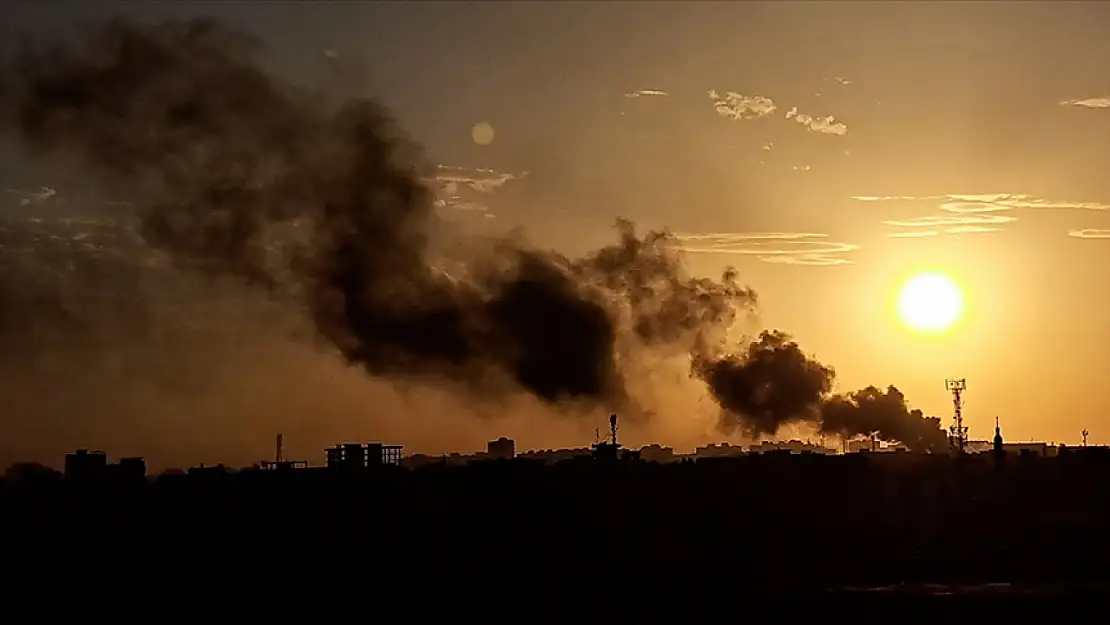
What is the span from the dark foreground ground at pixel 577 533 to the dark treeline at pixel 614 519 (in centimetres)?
16

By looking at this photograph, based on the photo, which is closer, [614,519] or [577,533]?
[577,533]

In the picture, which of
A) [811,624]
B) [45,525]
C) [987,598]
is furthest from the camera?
[45,525]

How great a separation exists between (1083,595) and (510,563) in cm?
2863

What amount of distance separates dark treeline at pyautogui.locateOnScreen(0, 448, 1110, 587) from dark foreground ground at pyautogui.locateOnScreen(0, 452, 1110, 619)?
16 cm

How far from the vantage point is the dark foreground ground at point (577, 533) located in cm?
6675

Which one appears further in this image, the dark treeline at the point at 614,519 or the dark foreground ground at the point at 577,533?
the dark treeline at the point at 614,519

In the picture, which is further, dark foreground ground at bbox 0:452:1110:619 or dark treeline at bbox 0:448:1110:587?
dark treeline at bbox 0:448:1110:587

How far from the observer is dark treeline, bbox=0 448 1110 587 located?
7075 cm

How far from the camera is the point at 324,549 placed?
7069cm

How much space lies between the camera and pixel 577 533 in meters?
80.1

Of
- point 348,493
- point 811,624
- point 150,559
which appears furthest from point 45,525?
point 811,624

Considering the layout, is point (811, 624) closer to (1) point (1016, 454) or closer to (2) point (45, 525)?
(2) point (45, 525)

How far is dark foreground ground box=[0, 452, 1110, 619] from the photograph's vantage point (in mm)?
66750

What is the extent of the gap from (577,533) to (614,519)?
178 inches
